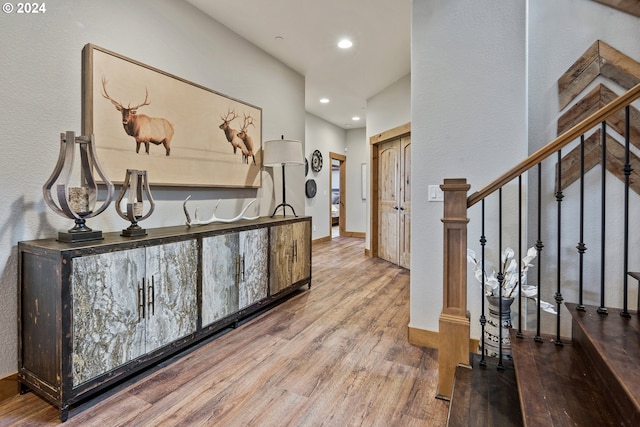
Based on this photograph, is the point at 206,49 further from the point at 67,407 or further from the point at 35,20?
the point at 67,407

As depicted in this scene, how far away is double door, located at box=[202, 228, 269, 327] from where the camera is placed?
243 cm

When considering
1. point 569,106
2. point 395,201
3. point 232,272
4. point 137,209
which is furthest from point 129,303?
point 395,201

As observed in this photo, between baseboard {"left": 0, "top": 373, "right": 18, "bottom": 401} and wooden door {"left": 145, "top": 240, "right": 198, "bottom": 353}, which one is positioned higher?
wooden door {"left": 145, "top": 240, "right": 198, "bottom": 353}

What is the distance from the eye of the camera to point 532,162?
1588 mm

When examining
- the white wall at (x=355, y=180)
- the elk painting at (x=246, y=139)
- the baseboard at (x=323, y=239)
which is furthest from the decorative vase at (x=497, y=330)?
the white wall at (x=355, y=180)

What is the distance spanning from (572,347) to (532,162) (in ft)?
3.10

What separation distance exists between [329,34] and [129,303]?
3.21 m

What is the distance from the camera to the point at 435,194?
2371mm

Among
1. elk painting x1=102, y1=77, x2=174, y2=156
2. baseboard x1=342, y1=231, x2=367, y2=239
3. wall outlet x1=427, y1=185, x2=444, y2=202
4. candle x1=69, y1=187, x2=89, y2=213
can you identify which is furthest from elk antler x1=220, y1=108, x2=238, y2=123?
baseboard x1=342, y1=231, x2=367, y2=239

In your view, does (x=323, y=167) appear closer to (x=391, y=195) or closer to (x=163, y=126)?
(x=391, y=195)

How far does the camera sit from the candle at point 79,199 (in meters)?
1.82

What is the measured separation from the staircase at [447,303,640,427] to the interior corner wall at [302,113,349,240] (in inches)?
214

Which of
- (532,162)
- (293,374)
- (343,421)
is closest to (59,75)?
(293,374)

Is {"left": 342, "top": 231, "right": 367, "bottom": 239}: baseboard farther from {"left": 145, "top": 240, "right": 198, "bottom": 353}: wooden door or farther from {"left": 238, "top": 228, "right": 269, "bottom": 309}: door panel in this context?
{"left": 145, "top": 240, "right": 198, "bottom": 353}: wooden door
